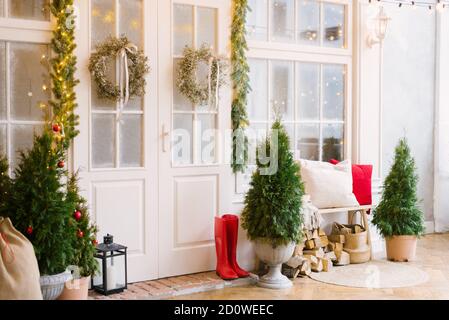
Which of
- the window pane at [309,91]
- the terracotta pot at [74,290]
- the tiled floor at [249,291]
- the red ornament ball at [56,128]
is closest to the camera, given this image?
the terracotta pot at [74,290]

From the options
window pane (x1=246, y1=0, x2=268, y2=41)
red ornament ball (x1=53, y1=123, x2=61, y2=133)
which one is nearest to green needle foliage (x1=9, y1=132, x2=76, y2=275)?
red ornament ball (x1=53, y1=123, x2=61, y2=133)

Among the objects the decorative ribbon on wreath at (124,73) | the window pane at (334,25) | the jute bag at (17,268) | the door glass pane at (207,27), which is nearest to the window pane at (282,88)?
the window pane at (334,25)

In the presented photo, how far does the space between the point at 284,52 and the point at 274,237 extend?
5.86 feet

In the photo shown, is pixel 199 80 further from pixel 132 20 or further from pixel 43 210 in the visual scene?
pixel 43 210

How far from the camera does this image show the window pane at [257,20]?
5.57 metres

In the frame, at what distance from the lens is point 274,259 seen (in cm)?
495

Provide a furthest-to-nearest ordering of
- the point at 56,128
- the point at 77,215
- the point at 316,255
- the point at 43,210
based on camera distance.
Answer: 1. the point at 316,255
2. the point at 56,128
3. the point at 77,215
4. the point at 43,210

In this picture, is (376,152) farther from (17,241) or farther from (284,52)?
(17,241)

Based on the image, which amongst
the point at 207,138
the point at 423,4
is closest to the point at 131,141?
the point at 207,138

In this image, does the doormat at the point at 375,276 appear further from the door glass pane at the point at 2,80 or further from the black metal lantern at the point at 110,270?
the door glass pane at the point at 2,80

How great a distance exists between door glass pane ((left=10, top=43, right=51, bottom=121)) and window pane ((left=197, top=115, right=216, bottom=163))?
4.31 ft

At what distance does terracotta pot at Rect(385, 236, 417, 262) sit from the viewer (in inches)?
231

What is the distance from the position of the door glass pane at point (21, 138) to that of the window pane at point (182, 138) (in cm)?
112

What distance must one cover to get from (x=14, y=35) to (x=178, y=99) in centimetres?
137
